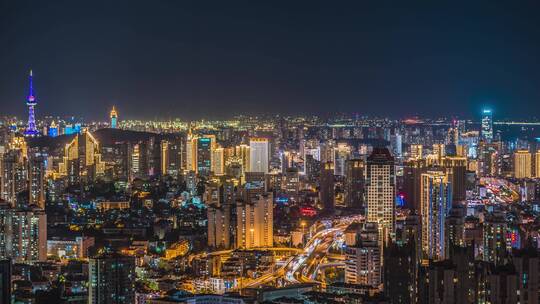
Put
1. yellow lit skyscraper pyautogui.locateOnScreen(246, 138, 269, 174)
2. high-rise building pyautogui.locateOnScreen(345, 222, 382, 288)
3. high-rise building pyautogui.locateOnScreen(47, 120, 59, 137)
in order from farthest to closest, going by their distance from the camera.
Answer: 1. yellow lit skyscraper pyautogui.locateOnScreen(246, 138, 269, 174)
2. high-rise building pyautogui.locateOnScreen(47, 120, 59, 137)
3. high-rise building pyautogui.locateOnScreen(345, 222, 382, 288)

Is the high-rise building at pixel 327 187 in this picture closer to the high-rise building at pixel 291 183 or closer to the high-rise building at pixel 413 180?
the high-rise building at pixel 291 183

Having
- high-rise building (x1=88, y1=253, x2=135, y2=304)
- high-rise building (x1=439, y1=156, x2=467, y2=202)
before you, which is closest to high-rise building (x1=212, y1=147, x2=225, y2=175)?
high-rise building (x1=439, y1=156, x2=467, y2=202)

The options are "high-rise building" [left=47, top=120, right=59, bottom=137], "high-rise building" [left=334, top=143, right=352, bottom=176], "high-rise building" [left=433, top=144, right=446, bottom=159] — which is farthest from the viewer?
"high-rise building" [left=47, top=120, right=59, bottom=137]

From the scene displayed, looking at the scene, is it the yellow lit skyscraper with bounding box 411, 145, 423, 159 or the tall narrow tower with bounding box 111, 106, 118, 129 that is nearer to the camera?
the yellow lit skyscraper with bounding box 411, 145, 423, 159

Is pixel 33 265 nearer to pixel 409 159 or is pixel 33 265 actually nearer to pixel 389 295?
pixel 389 295

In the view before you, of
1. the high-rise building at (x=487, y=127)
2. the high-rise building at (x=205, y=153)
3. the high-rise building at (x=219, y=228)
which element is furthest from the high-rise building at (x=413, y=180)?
the high-rise building at (x=205, y=153)

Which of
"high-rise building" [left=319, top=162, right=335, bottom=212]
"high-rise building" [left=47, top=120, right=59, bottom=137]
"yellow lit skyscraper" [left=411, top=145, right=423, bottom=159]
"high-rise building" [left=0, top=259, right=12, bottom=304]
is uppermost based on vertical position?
"high-rise building" [left=47, top=120, right=59, bottom=137]

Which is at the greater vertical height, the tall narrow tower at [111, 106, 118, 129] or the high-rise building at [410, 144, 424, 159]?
the tall narrow tower at [111, 106, 118, 129]

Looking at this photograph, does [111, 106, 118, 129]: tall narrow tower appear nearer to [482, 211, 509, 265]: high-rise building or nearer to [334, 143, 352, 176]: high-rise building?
[334, 143, 352, 176]: high-rise building
